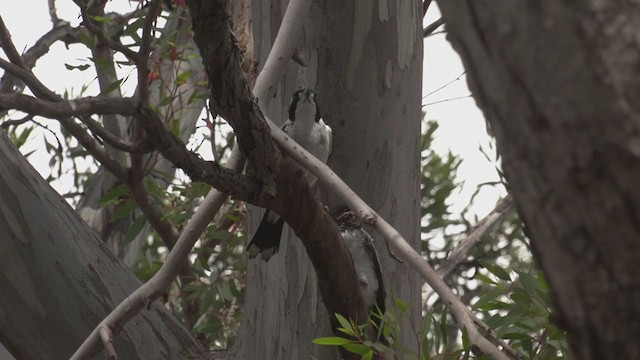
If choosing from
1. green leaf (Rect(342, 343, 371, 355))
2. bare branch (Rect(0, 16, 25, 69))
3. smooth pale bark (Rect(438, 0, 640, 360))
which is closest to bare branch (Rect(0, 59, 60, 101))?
bare branch (Rect(0, 16, 25, 69))

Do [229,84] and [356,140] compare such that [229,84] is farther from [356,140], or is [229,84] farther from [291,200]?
[356,140]

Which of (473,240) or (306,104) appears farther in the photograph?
(473,240)

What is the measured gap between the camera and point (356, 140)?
6.22 feet

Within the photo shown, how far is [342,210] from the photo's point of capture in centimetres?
195

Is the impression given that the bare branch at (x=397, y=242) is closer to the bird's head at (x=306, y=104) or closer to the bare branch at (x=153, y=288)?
the bare branch at (x=153, y=288)

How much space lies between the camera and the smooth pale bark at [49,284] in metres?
1.81

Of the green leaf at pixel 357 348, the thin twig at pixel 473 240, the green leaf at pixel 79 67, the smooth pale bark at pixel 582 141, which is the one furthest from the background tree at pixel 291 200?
the thin twig at pixel 473 240

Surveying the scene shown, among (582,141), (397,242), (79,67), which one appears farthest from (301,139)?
(582,141)

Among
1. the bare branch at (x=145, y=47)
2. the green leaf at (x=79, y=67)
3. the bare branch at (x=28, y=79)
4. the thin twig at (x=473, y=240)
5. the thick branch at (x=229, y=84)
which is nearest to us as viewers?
the thick branch at (x=229, y=84)

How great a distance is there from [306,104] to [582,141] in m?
1.33

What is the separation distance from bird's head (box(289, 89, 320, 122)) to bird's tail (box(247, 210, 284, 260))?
0.20 meters

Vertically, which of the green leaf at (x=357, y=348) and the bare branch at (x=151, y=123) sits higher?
the bare branch at (x=151, y=123)

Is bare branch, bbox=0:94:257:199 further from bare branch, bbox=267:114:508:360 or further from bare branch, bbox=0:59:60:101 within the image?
bare branch, bbox=0:59:60:101

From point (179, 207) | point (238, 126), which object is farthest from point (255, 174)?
point (179, 207)
